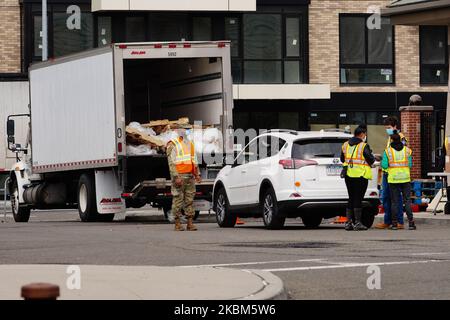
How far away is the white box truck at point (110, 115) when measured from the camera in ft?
87.1

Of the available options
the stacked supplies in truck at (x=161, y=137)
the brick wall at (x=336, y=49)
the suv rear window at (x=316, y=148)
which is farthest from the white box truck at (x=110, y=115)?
the brick wall at (x=336, y=49)

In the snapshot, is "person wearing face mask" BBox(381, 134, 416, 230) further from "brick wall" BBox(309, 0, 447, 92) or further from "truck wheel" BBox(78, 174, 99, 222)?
"brick wall" BBox(309, 0, 447, 92)

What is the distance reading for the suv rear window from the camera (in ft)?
73.5

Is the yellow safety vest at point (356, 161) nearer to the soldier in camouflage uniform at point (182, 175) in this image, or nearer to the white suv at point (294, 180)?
the white suv at point (294, 180)

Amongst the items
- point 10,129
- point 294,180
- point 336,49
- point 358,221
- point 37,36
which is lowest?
point 358,221

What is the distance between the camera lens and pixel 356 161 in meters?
22.0

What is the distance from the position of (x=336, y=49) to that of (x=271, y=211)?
2546cm

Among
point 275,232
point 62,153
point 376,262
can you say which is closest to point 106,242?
point 275,232

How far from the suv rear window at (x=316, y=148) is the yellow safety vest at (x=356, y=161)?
46 cm

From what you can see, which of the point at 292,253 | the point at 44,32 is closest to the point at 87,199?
the point at 292,253

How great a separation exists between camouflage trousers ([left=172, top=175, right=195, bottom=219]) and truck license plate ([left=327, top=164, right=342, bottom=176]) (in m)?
2.28

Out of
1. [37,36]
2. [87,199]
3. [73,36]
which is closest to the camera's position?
[87,199]

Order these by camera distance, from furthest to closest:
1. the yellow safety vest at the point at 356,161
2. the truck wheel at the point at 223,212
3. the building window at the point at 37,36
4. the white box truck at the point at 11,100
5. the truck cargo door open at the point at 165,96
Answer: the building window at the point at 37,36
the white box truck at the point at 11,100
the truck cargo door open at the point at 165,96
the truck wheel at the point at 223,212
the yellow safety vest at the point at 356,161

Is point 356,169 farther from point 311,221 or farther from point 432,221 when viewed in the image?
point 432,221
